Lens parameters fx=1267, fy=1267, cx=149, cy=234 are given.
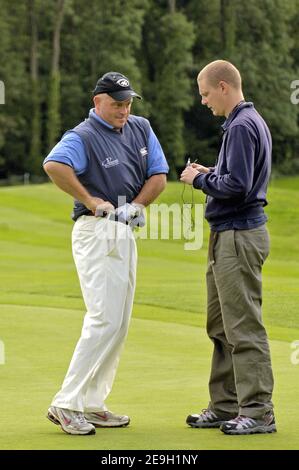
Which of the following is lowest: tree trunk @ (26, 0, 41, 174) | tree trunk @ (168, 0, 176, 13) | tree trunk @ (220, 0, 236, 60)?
tree trunk @ (26, 0, 41, 174)

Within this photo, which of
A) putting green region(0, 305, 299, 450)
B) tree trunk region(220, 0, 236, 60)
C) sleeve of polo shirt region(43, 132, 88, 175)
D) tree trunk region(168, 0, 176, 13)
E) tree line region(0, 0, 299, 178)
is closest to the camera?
putting green region(0, 305, 299, 450)

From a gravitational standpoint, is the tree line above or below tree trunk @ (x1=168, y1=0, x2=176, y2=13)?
below

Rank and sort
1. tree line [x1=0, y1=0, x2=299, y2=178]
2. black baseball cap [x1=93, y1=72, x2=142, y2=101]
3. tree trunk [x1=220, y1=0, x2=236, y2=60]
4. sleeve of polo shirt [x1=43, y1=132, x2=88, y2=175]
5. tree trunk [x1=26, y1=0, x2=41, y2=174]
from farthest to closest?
tree trunk [x1=220, y1=0, x2=236, y2=60]
tree line [x1=0, y1=0, x2=299, y2=178]
tree trunk [x1=26, y1=0, x2=41, y2=174]
black baseball cap [x1=93, y1=72, x2=142, y2=101]
sleeve of polo shirt [x1=43, y1=132, x2=88, y2=175]

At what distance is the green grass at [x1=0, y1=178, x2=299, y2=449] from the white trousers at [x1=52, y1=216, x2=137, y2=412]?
30 centimetres

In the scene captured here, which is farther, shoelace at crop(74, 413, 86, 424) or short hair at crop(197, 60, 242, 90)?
short hair at crop(197, 60, 242, 90)

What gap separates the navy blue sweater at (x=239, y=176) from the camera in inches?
270

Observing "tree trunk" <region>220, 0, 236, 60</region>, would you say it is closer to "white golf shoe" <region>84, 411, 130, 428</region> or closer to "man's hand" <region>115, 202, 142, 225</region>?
"man's hand" <region>115, 202, 142, 225</region>

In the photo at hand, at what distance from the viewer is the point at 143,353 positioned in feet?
33.9

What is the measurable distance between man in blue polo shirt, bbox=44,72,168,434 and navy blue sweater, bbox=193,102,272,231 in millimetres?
450

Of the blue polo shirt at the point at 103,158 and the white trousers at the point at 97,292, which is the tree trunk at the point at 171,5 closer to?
the blue polo shirt at the point at 103,158

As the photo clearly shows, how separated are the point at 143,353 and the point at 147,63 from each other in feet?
247

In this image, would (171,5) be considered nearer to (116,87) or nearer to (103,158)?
(116,87)

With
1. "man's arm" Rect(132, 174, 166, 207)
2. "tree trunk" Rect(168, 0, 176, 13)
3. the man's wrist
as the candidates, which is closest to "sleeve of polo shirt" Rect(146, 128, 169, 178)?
"man's arm" Rect(132, 174, 166, 207)

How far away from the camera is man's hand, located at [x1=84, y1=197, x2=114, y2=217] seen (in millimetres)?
7008
